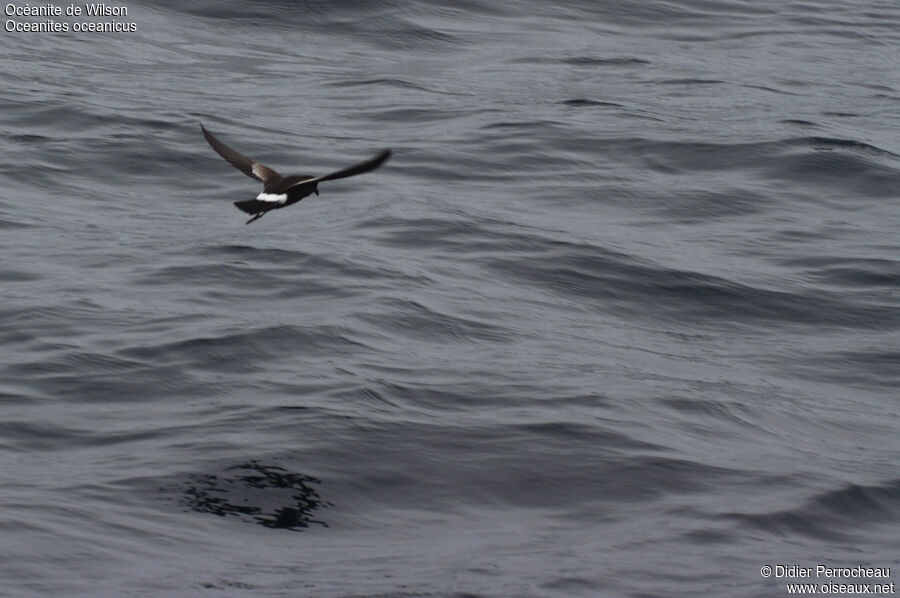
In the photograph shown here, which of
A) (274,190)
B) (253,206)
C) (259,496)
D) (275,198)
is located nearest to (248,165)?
(274,190)

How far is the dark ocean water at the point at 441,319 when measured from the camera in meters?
7.91

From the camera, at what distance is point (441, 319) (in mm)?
11234

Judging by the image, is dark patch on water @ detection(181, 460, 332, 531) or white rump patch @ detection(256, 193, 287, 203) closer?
dark patch on water @ detection(181, 460, 332, 531)

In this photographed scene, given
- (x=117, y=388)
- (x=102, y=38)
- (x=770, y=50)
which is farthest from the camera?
(x=770, y=50)

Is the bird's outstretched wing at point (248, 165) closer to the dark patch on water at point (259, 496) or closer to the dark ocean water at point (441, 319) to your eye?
the dark ocean water at point (441, 319)

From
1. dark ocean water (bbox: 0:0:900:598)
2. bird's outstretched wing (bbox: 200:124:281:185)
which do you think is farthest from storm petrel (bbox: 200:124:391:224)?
dark ocean water (bbox: 0:0:900:598)

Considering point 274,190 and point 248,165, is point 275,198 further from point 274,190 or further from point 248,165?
point 248,165

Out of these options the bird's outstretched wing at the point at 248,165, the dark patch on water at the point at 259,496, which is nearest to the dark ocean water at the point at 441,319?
the dark patch on water at the point at 259,496

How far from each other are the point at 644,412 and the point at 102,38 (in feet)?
40.5

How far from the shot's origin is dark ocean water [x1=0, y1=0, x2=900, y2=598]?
7.91 meters

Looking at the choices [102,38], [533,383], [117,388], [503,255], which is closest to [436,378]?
[533,383]

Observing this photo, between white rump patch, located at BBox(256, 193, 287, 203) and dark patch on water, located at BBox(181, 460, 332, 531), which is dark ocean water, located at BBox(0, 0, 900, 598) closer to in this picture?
dark patch on water, located at BBox(181, 460, 332, 531)

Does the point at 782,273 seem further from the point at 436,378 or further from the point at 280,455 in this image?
the point at 280,455

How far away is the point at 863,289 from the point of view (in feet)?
41.2
